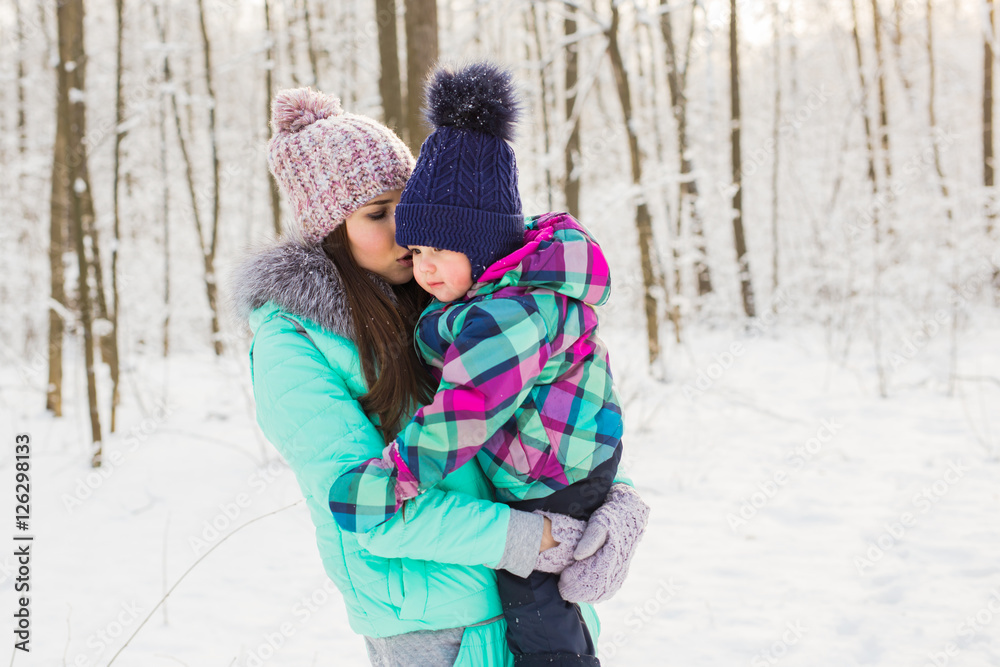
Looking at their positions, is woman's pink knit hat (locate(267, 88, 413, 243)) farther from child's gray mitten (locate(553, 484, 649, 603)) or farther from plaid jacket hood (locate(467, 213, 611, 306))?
child's gray mitten (locate(553, 484, 649, 603))

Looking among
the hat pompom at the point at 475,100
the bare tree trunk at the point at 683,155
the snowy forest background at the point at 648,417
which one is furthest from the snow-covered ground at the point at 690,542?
the bare tree trunk at the point at 683,155

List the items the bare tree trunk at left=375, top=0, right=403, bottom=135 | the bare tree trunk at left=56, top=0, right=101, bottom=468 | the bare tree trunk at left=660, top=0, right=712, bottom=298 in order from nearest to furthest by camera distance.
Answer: the bare tree trunk at left=56, top=0, right=101, bottom=468, the bare tree trunk at left=375, top=0, right=403, bottom=135, the bare tree trunk at left=660, top=0, right=712, bottom=298

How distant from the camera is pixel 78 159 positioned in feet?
14.9

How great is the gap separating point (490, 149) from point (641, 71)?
42.5 feet

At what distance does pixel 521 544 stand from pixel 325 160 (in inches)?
39.4

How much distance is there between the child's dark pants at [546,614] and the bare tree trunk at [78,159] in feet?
14.8

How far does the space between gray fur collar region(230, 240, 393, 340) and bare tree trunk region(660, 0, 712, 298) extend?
532cm

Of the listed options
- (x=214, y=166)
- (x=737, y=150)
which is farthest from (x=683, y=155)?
(x=214, y=166)

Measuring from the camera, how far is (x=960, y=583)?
115 inches

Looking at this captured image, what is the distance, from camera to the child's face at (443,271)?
1.37 m

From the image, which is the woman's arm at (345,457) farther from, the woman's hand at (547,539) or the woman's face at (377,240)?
the woman's face at (377,240)

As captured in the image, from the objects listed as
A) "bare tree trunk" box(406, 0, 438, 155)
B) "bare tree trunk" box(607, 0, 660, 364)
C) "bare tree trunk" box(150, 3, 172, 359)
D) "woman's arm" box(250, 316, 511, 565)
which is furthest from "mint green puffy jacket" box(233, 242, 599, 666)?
"bare tree trunk" box(150, 3, 172, 359)

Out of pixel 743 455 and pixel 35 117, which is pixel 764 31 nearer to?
pixel 743 455

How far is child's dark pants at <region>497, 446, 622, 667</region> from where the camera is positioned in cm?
124
